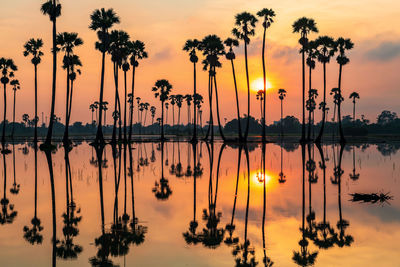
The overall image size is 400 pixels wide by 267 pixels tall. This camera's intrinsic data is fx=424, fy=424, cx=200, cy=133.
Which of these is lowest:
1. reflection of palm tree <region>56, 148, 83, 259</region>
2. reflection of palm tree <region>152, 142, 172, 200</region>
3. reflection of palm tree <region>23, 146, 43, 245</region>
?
reflection of palm tree <region>23, 146, 43, 245</region>

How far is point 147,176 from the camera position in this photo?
2323 cm

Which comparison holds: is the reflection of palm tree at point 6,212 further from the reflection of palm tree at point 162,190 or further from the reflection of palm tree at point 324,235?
the reflection of palm tree at point 324,235

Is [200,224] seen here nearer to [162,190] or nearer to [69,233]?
[69,233]

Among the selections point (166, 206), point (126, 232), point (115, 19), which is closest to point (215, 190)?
point (166, 206)

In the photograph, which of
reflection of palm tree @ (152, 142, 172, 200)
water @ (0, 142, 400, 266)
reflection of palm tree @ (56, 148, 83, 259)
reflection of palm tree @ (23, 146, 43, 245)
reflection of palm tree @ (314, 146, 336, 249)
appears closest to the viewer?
water @ (0, 142, 400, 266)

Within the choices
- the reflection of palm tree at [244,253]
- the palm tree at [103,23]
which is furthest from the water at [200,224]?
the palm tree at [103,23]

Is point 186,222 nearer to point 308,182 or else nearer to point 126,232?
point 126,232

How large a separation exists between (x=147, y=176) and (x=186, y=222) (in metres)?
11.8

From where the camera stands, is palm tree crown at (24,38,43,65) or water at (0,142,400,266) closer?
water at (0,142,400,266)

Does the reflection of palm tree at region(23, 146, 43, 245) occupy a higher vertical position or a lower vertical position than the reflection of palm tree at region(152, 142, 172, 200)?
lower

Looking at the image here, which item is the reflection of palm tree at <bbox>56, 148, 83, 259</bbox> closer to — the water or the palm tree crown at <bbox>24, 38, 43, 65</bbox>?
the water

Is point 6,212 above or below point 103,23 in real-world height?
below

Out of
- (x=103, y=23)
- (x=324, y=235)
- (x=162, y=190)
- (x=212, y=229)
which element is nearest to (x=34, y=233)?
(x=212, y=229)

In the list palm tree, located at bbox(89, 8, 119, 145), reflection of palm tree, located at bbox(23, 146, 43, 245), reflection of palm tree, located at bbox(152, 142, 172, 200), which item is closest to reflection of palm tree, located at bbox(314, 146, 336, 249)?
reflection of palm tree, located at bbox(23, 146, 43, 245)
